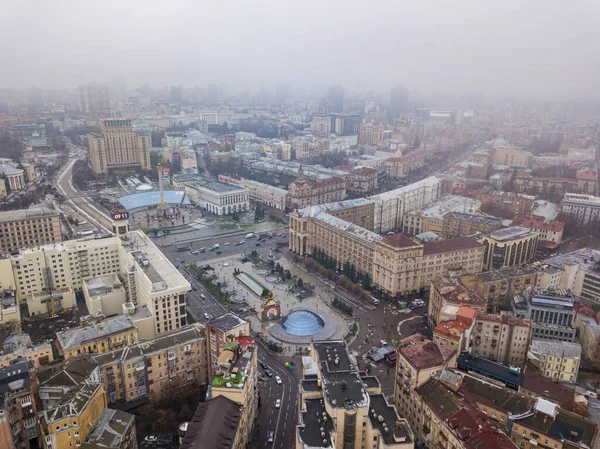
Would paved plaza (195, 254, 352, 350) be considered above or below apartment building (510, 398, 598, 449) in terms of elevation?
below

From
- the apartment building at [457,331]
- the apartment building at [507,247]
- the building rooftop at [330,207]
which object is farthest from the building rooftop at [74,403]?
the apartment building at [507,247]

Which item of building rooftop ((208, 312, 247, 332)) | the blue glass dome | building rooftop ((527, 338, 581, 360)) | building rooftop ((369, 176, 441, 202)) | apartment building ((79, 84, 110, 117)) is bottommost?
the blue glass dome

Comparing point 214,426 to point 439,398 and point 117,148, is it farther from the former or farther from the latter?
point 117,148

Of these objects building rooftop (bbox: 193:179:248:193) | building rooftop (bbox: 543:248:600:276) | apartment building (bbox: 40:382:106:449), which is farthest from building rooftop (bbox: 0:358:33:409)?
building rooftop (bbox: 193:179:248:193)

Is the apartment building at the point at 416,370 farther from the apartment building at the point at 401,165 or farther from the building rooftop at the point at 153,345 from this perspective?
the apartment building at the point at 401,165

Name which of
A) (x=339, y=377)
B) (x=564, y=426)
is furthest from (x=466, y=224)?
(x=339, y=377)

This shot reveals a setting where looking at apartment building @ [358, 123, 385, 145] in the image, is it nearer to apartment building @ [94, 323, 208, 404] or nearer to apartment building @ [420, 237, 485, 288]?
apartment building @ [420, 237, 485, 288]
